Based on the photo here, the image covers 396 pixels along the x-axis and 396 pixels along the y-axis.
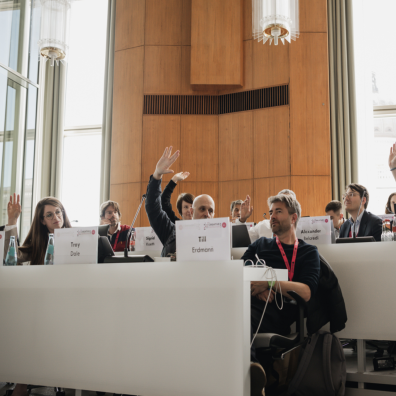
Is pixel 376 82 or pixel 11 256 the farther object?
pixel 376 82

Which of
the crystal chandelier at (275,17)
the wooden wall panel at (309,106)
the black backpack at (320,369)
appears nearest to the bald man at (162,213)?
the black backpack at (320,369)

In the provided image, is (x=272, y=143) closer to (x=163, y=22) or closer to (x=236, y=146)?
(x=236, y=146)

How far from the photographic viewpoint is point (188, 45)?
23.7 ft

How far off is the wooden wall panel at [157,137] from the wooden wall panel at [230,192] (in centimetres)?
80

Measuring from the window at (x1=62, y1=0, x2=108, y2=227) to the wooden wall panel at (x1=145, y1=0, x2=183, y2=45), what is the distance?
113 centimetres

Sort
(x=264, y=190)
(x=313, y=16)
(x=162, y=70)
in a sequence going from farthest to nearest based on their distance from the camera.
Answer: (x=162, y=70)
(x=313, y=16)
(x=264, y=190)

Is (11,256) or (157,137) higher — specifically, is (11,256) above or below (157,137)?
below

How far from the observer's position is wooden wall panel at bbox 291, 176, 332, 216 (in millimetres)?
6344

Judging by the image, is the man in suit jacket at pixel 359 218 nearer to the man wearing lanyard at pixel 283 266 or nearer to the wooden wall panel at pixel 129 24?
the man wearing lanyard at pixel 283 266

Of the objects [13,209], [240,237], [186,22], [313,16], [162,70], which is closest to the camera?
[240,237]

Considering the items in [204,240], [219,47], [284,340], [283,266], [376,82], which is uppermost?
[219,47]

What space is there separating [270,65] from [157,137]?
2022mm

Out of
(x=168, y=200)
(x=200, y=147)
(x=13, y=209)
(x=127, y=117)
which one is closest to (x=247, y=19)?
(x=200, y=147)

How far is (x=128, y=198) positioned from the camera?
6.96m
